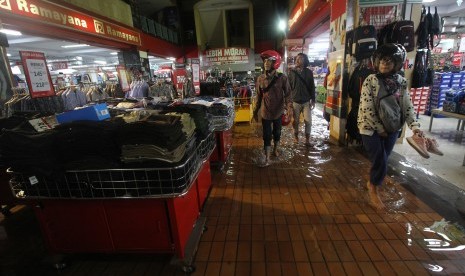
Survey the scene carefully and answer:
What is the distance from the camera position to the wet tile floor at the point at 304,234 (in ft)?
6.38

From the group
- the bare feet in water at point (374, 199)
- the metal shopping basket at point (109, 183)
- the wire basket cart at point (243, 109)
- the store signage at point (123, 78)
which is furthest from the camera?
the wire basket cart at point (243, 109)

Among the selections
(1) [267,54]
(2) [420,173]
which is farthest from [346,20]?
(2) [420,173]

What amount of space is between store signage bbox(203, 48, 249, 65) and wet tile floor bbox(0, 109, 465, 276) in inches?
405

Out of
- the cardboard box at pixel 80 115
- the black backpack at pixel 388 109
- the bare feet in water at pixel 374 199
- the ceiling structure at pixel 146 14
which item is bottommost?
the bare feet in water at pixel 374 199

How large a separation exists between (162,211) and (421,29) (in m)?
5.12

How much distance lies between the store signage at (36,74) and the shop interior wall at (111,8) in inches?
142

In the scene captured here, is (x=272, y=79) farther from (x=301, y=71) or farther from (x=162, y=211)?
(x=162, y=211)

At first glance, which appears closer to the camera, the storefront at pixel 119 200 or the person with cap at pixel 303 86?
the storefront at pixel 119 200

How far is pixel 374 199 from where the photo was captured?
2730 millimetres

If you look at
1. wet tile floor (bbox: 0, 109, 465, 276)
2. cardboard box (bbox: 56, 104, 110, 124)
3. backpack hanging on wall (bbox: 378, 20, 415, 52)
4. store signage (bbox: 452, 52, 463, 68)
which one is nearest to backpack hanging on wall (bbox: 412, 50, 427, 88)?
backpack hanging on wall (bbox: 378, 20, 415, 52)

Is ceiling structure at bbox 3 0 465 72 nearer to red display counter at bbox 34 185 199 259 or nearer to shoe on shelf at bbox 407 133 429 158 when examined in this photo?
red display counter at bbox 34 185 199 259

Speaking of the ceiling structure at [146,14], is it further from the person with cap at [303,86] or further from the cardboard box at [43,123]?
the cardboard box at [43,123]

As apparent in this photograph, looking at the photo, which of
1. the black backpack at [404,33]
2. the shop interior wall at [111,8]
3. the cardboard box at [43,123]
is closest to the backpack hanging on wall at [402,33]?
the black backpack at [404,33]

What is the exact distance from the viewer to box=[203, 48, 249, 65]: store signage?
41.5 feet
